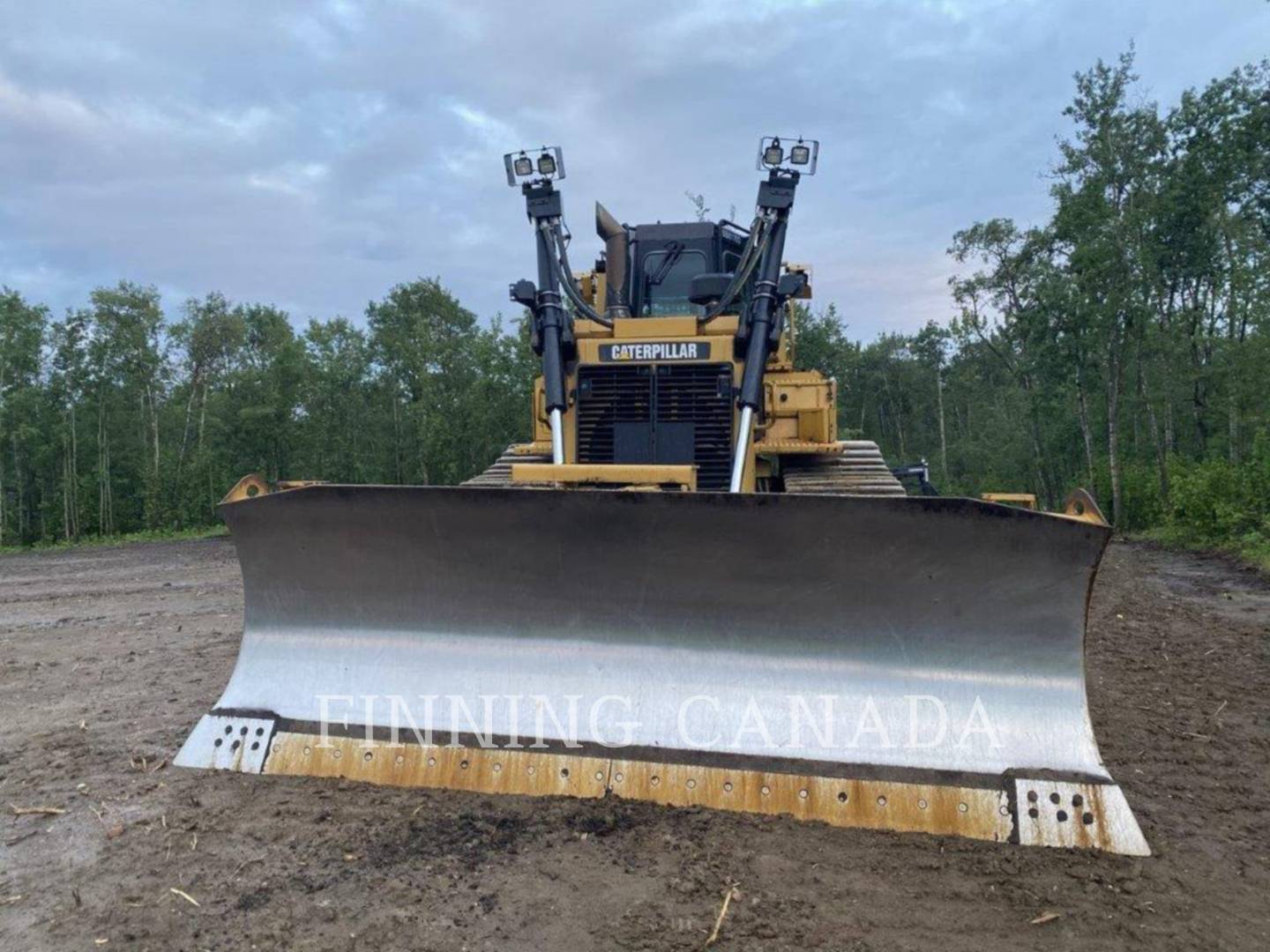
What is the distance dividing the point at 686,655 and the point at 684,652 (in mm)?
12

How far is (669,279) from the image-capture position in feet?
21.1

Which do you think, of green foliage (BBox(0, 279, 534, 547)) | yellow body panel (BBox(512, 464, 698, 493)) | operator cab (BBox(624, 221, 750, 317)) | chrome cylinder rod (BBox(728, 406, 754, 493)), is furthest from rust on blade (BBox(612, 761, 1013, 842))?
green foliage (BBox(0, 279, 534, 547))

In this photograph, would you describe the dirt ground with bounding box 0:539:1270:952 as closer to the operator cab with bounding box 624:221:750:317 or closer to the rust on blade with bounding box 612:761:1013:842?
the rust on blade with bounding box 612:761:1013:842

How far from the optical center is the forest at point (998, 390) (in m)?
19.2

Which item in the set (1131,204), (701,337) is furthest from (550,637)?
(1131,204)

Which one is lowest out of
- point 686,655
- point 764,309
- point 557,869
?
point 557,869

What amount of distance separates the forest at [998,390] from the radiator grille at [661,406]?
34.8 feet

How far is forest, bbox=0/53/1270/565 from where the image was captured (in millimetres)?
19234

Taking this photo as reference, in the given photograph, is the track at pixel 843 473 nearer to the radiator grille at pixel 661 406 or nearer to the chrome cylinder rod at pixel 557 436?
the radiator grille at pixel 661 406

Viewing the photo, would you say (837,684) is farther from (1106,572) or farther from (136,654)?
(1106,572)

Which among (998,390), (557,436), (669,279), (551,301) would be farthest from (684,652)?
(998,390)

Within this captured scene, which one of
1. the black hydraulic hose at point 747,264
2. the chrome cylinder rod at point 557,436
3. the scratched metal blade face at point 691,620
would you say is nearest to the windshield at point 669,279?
the black hydraulic hose at point 747,264

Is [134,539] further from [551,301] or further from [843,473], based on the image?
[843,473]

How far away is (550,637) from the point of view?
10.7 ft
